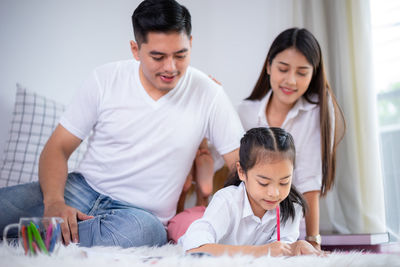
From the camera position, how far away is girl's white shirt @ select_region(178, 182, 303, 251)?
85 cm

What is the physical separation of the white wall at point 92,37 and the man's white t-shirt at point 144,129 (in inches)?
2.9

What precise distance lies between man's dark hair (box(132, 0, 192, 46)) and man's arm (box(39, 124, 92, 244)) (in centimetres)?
34

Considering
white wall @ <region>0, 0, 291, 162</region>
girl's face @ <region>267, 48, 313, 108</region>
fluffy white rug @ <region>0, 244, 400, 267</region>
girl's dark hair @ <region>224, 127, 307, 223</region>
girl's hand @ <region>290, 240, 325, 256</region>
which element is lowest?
girl's hand @ <region>290, 240, 325, 256</region>

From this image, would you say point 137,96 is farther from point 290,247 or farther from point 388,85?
point 388,85

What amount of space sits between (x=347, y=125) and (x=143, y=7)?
2.35 ft

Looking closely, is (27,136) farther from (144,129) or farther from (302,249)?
(302,249)

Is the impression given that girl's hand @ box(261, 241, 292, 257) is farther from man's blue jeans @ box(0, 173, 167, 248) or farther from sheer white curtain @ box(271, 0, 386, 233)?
sheer white curtain @ box(271, 0, 386, 233)

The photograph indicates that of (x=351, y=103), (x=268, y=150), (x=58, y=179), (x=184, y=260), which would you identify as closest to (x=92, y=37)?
(x=58, y=179)

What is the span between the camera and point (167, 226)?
110 centimetres

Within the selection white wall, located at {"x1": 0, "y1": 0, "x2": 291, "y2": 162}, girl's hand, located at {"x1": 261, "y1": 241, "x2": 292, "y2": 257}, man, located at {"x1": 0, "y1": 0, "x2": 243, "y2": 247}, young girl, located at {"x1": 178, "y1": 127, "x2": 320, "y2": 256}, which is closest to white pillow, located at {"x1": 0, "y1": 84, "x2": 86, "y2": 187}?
white wall, located at {"x1": 0, "y1": 0, "x2": 291, "y2": 162}

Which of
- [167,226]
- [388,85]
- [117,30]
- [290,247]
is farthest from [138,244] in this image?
[388,85]

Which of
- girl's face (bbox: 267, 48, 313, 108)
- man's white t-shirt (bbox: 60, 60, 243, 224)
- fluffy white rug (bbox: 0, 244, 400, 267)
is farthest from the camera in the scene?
girl's face (bbox: 267, 48, 313, 108)

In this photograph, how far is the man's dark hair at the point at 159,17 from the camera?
94 cm

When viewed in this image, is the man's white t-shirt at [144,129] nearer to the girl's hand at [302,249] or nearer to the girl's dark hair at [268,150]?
the girl's dark hair at [268,150]
